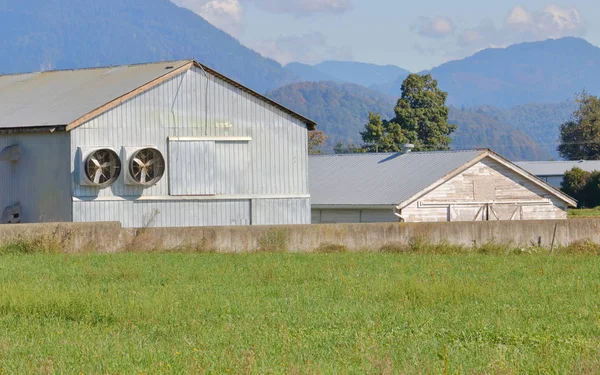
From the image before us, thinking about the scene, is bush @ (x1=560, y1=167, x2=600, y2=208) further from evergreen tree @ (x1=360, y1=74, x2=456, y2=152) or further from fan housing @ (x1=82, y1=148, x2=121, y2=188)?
fan housing @ (x1=82, y1=148, x2=121, y2=188)

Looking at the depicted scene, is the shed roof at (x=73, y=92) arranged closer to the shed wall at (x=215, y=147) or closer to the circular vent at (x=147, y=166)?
the shed wall at (x=215, y=147)

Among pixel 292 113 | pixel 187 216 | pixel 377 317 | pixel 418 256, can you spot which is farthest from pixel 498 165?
pixel 377 317

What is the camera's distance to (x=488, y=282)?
622 inches

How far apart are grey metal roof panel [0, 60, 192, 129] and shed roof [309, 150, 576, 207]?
938 cm

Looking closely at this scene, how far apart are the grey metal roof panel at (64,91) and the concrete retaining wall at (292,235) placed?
24.3ft

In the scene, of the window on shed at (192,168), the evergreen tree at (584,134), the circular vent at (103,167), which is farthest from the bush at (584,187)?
the circular vent at (103,167)

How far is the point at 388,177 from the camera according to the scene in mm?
39812

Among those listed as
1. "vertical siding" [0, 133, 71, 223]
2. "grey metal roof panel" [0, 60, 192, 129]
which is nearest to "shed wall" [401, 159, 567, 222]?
"grey metal roof panel" [0, 60, 192, 129]

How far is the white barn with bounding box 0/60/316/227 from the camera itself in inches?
1137

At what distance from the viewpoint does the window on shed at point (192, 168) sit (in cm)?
3041

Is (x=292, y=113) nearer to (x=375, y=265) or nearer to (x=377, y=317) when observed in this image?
(x=375, y=265)

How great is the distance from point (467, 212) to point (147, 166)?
46.5 ft

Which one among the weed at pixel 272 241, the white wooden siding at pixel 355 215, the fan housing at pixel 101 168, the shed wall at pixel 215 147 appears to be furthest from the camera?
the white wooden siding at pixel 355 215

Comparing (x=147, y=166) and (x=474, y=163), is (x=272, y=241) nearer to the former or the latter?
(x=147, y=166)
